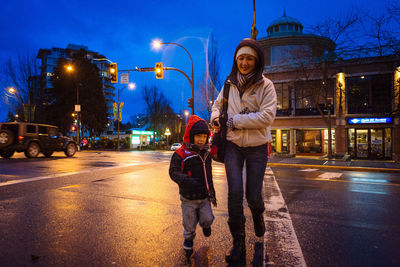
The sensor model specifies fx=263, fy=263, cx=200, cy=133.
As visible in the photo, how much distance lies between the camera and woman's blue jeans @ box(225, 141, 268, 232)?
2598mm

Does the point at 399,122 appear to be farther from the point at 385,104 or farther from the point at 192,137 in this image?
the point at 192,137

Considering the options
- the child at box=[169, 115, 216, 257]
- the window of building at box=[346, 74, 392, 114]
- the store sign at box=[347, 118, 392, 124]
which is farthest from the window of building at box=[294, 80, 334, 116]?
the child at box=[169, 115, 216, 257]

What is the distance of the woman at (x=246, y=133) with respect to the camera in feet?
8.48

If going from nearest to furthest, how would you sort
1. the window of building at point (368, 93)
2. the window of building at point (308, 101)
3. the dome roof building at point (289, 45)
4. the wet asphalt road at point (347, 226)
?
the wet asphalt road at point (347, 226) → the dome roof building at point (289, 45) → the window of building at point (368, 93) → the window of building at point (308, 101)

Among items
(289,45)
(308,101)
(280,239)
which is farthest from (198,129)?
(289,45)

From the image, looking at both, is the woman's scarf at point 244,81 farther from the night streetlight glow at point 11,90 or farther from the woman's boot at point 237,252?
the night streetlight glow at point 11,90

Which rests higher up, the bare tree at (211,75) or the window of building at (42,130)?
the bare tree at (211,75)

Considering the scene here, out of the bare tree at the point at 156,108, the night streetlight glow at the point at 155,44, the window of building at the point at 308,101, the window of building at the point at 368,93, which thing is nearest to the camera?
the night streetlight glow at the point at 155,44

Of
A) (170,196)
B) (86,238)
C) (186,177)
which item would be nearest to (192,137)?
(186,177)

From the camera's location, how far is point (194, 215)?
8.74 ft

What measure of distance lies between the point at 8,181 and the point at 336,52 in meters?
20.6

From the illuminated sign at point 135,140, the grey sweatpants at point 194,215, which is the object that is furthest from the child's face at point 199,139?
the illuminated sign at point 135,140

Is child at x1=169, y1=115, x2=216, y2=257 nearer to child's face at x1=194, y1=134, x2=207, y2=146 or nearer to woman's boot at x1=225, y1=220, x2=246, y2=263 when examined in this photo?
child's face at x1=194, y1=134, x2=207, y2=146

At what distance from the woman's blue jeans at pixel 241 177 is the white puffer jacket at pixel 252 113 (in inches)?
3.5
